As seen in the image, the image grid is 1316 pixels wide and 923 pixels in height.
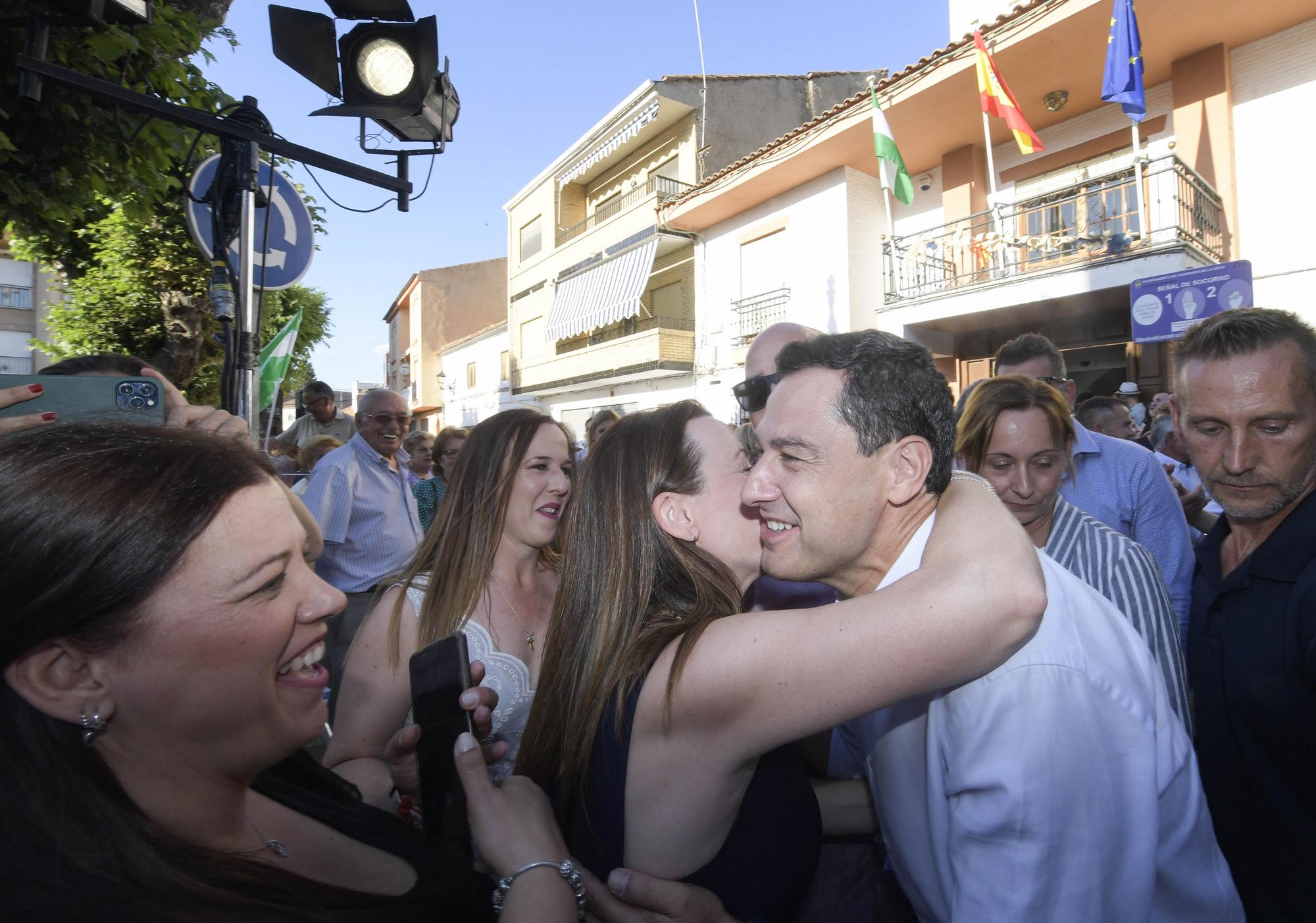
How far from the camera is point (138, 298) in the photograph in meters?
9.08

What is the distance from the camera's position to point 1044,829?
3.85ft

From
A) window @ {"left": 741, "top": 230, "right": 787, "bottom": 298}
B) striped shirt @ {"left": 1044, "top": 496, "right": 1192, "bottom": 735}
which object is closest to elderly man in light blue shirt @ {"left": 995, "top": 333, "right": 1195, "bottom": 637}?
striped shirt @ {"left": 1044, "top": 496, "right": 1192, "bottom": 735}

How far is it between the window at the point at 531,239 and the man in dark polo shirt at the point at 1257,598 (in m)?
24.7

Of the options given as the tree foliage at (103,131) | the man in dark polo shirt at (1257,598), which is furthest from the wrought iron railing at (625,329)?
the man in dark polo shirt at (1257,598)

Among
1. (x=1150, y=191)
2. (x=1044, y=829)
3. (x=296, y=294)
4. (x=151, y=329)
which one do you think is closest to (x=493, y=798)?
(x=1044, y=829)

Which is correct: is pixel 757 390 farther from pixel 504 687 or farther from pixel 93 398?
pixel 93 398

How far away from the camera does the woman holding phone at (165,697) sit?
98cm

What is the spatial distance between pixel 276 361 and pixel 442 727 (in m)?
4.76

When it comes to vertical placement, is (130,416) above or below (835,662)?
above

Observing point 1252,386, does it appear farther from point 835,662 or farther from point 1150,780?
point 835,662

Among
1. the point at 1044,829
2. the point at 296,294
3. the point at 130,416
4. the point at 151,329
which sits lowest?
A: the point at 1044,829

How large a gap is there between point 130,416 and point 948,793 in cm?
167

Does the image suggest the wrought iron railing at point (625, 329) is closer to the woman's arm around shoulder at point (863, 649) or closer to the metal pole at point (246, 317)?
the metal pole at point (246, 317)

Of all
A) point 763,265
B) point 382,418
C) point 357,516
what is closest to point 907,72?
point 763,265
